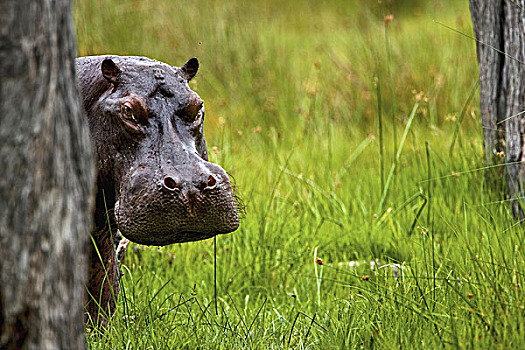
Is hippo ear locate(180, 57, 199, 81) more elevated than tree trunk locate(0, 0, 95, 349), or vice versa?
hippo ear locate(180, 57, 199, 81)

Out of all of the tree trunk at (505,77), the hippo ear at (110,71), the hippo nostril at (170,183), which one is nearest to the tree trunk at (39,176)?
the hippo nostril at (170,183)

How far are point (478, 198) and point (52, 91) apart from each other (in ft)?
10.8

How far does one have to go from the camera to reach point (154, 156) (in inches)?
85.7

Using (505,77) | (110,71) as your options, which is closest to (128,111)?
(110,71)

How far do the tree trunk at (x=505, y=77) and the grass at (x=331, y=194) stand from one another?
230 millimetres

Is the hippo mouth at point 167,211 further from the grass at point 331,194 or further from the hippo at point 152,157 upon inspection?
the grass at point 331,194

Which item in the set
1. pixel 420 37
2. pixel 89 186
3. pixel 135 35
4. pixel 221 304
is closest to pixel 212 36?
pixel 135 35

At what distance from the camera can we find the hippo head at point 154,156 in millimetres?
2117

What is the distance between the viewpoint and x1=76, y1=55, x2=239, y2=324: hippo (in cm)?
212

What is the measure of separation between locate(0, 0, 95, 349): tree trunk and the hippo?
0.44 meters

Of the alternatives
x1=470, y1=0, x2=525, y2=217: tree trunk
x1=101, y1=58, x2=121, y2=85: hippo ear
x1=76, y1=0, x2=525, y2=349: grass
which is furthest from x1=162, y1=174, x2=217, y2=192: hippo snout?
x1=470, y1=0, x2=525, y2=217: tree trunk

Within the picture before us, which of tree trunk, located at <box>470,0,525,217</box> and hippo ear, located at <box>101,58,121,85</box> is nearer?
hippo ear, located at <box>101,58,121,85</box>

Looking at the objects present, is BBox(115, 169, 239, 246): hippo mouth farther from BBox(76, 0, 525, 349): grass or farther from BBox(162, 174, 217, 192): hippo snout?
A: BBox(76, 0, 525, 349): grass

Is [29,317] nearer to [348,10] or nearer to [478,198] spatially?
[478,198]
